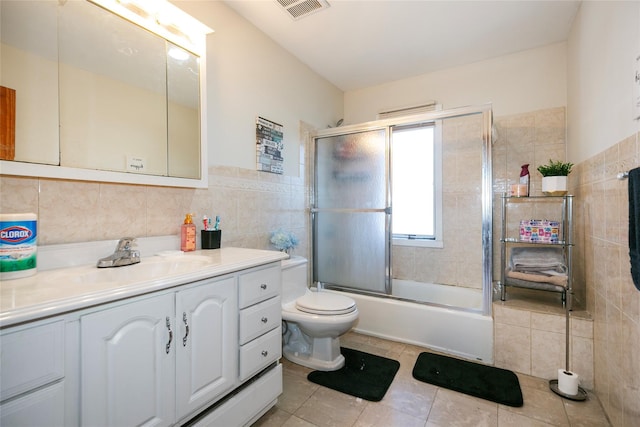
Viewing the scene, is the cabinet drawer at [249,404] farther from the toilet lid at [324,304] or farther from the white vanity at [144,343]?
the toilet lid at [324,304]

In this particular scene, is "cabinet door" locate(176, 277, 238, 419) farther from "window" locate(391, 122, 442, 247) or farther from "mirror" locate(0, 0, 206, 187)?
"window" locate(391, 122, 442, 247)

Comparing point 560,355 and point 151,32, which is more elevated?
point 151,32

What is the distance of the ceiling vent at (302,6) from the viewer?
1.93 m

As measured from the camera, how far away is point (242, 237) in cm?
208

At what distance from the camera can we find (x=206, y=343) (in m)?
1.20

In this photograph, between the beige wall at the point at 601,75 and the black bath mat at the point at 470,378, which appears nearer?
the beige wall at the point at 601,75

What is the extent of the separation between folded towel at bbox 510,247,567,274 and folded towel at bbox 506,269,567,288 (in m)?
0.04

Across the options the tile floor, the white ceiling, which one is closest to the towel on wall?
the tile floor

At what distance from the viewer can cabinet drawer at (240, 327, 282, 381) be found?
1.36m

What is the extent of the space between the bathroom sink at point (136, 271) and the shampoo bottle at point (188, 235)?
0.44 ft

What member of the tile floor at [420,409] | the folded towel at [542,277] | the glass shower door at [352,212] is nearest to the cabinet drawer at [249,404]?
the tile floor at [420,409]

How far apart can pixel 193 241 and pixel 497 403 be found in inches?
77.3

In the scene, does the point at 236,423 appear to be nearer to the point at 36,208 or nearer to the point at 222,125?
the point at 36,208

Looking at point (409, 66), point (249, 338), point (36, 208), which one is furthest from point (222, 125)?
point (409, 66)
